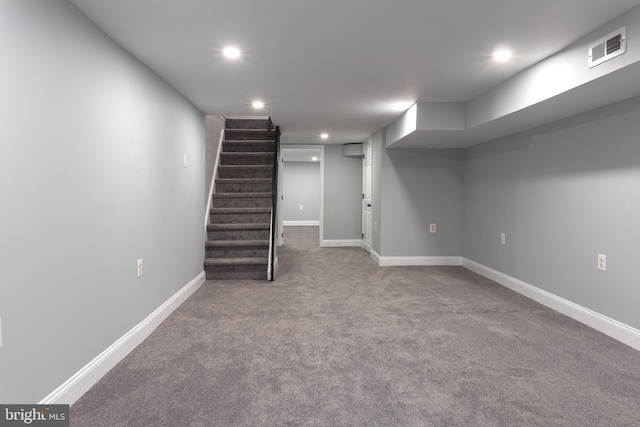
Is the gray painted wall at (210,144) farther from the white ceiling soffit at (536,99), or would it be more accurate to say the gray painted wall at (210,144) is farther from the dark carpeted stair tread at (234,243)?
the white ceiling soffit at (536,99)

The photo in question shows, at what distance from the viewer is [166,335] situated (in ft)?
8.38

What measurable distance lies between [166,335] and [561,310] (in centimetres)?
338

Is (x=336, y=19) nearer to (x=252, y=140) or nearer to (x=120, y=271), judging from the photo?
(x=120, y=271)

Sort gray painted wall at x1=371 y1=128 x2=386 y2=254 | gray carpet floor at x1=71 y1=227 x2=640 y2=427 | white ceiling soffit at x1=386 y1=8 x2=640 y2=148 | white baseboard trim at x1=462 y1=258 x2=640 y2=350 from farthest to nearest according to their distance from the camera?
gray painted wall at x1=371 y1=128 x2=386 y2=254 < white baseboard trim at x1=462 y1=258 x2=640 y2=350 < white ceiling soffit at x1=386 y1=8 x2=640 y2=148 < gray carpet floor at x1=71 y1=227 x2=640 y2=427

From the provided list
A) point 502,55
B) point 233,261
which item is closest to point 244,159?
point 233,261

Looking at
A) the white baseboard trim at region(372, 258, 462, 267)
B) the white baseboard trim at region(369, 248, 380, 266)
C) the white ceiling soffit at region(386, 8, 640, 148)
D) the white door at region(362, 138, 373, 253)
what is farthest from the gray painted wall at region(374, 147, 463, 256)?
the white door at region(362, 138, 373, 253)

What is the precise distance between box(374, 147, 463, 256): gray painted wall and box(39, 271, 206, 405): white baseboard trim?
318 cm

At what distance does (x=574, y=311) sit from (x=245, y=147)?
476 cm

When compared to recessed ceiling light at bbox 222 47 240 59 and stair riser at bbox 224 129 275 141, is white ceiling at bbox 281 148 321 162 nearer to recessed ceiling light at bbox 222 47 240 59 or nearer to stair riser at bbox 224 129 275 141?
stair riser at bbox 224 129 275 141

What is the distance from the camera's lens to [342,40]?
214 cm

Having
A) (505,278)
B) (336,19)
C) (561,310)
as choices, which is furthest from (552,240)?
(336,19)

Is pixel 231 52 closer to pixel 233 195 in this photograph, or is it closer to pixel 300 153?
pixel 233 195

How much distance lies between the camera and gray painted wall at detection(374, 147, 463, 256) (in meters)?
5.03

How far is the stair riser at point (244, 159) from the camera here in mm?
5348
